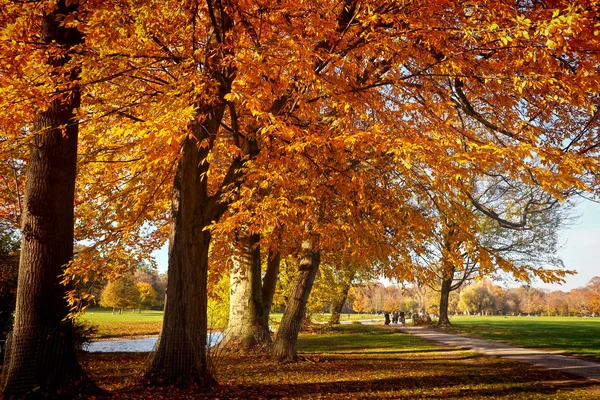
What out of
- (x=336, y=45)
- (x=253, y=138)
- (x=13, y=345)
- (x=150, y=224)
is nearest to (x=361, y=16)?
(x=336, y=45)

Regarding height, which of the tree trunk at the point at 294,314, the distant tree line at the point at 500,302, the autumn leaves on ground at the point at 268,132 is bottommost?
the distant tree line at the point at 500,302

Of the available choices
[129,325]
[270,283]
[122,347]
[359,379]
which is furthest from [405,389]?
[129,325]

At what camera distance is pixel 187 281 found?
8.70 metres

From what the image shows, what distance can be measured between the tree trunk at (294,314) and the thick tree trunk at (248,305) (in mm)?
2395

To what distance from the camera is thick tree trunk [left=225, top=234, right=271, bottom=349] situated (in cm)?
1592

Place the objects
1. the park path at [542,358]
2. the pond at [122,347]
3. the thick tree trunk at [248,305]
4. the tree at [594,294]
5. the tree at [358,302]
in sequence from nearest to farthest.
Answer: the park path at [542,358], the thick tree trunk at [248,305], the pond at [122,347], the tree at [358,302], the tree at [594,294]

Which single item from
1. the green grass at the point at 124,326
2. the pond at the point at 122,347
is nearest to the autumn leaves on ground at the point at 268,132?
the pond at the point at 122,347

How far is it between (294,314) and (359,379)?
315cm

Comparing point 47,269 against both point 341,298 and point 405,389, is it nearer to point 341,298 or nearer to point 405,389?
point 405,389

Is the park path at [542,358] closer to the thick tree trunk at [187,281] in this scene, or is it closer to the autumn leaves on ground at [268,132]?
the autumn leaves on ground at [268,132]

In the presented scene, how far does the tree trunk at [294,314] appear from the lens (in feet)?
44.3

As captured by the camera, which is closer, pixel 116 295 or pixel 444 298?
pixel 444 298

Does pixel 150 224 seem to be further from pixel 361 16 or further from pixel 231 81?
pixel 361 16


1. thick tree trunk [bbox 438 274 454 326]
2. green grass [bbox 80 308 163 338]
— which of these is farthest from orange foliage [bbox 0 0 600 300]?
→ thick tree trunk [bbox 438 274 454 326]
